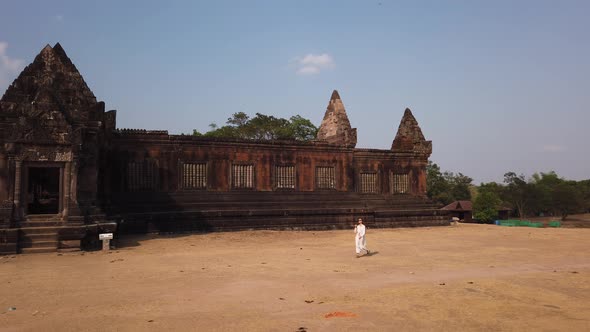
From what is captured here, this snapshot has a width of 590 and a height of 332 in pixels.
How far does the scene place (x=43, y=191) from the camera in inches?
767

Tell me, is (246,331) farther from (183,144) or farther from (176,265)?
(183,144)

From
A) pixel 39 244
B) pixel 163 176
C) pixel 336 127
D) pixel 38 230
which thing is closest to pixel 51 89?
pixel 38 230

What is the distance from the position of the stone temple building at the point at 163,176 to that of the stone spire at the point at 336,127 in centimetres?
7

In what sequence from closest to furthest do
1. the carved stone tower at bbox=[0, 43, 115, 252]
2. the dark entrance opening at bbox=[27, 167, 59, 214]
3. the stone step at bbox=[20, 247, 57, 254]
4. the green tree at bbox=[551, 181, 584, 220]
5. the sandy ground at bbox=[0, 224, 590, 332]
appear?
1. the sandy ground at bbox=[0, 224, 590, 332]
2. the stone step at bbox=[20, 247, 57, 254]
3. the carved stone tower at bbox=[0, 43, 115, 252]
4. the dark entrance opening at bbox=[27, 167, 59, 214]
5. the green tree at bbox=[551, 181, 584, 220]

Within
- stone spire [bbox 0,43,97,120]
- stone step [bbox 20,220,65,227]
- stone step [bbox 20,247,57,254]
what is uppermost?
stone spire [bbox 0,43,97,120]

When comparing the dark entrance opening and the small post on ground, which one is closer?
the small post on ground

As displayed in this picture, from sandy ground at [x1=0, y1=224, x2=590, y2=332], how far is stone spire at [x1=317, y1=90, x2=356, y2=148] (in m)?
11.7

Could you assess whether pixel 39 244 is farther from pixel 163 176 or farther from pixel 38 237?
pixel 163 176

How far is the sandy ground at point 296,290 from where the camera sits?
630 centimetres

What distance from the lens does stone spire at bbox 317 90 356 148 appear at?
84.8ft

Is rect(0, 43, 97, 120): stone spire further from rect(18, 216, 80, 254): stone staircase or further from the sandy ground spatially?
the sandy ground

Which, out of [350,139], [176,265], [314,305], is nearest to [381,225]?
[350,139]

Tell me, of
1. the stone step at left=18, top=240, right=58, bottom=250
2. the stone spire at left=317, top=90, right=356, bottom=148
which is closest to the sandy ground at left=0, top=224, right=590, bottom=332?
the stone step at left=18, top=240, right=58, bottom=250

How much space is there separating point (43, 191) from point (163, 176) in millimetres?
5083
